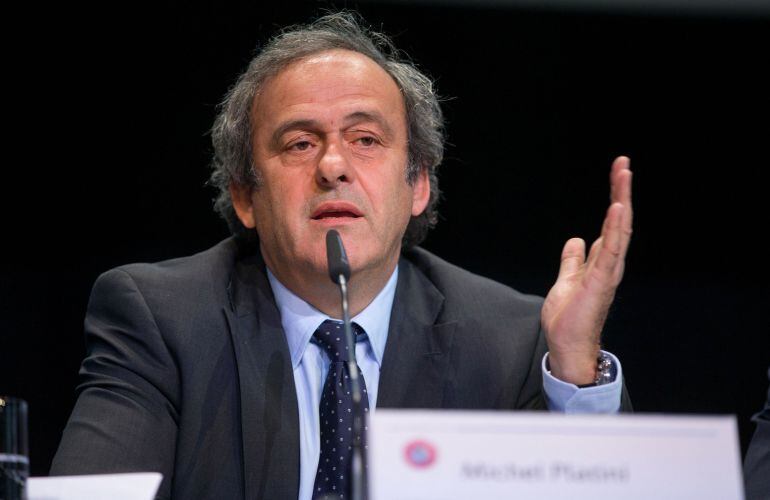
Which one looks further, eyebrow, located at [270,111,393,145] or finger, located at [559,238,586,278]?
eyebrow, located at [270,111,393,145]

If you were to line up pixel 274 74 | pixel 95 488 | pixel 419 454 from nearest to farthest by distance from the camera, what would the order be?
1. pixel 419 454
2. pixel 95 488
3. pixel 274 74

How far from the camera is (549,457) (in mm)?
1292

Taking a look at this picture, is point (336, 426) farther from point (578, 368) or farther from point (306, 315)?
point (578, 368)

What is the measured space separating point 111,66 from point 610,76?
5.64 ft

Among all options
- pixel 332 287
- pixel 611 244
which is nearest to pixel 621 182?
pixel 611 244

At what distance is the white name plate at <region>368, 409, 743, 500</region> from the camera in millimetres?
1274

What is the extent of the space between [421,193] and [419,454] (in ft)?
5.38

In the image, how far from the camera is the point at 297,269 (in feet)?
8.17

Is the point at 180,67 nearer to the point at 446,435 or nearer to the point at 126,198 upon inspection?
the point at 126,198

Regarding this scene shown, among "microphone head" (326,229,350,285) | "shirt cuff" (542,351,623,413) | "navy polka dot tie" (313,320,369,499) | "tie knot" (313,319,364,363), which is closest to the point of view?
"microphone head" (326,229,350,285)

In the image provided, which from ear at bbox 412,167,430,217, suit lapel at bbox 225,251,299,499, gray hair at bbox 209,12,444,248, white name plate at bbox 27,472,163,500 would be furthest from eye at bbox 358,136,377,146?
white name plate at bbox 27,472,163,500

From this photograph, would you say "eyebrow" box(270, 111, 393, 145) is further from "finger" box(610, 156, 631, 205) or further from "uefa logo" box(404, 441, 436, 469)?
"uefa logo" box(404, 441, 436, 469)

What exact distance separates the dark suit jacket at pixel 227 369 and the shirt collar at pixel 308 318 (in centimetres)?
3

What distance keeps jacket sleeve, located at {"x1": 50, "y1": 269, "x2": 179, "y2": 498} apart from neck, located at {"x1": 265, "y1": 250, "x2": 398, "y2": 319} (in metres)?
0.36
